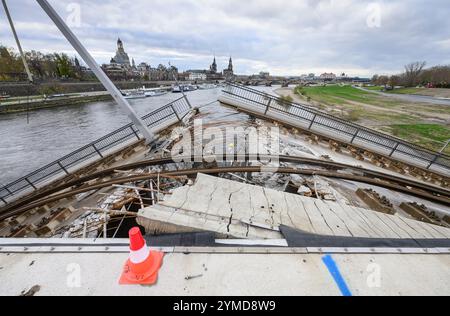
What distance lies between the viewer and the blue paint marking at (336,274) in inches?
66.1

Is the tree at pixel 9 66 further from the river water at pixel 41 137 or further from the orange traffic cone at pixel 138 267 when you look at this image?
the orange traffic cone at pixel 138 267

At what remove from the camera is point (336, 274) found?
1.84m

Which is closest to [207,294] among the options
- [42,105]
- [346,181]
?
[346,181]

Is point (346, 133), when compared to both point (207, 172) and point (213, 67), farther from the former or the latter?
point (213, 67)

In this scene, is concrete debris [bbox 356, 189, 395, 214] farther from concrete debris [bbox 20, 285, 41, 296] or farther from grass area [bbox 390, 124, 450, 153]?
grass area [bbox 390, 124, 450, 153]

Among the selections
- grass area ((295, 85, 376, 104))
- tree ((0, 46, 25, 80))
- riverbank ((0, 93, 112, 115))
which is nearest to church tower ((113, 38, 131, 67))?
tree ((0, 46, 25, 80))

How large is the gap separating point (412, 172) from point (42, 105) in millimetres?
65753

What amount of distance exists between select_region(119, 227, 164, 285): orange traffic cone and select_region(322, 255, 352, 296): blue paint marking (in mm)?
1716

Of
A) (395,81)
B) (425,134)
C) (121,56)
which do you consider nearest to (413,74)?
(395,81)

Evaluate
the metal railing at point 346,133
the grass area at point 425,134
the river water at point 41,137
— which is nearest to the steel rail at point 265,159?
the metal railing at point 346,133

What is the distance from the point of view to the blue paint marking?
1.68 metres

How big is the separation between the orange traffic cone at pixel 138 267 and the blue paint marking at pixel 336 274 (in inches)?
67.5

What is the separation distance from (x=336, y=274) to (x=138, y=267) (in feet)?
6.32

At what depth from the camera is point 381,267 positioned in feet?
6.38
